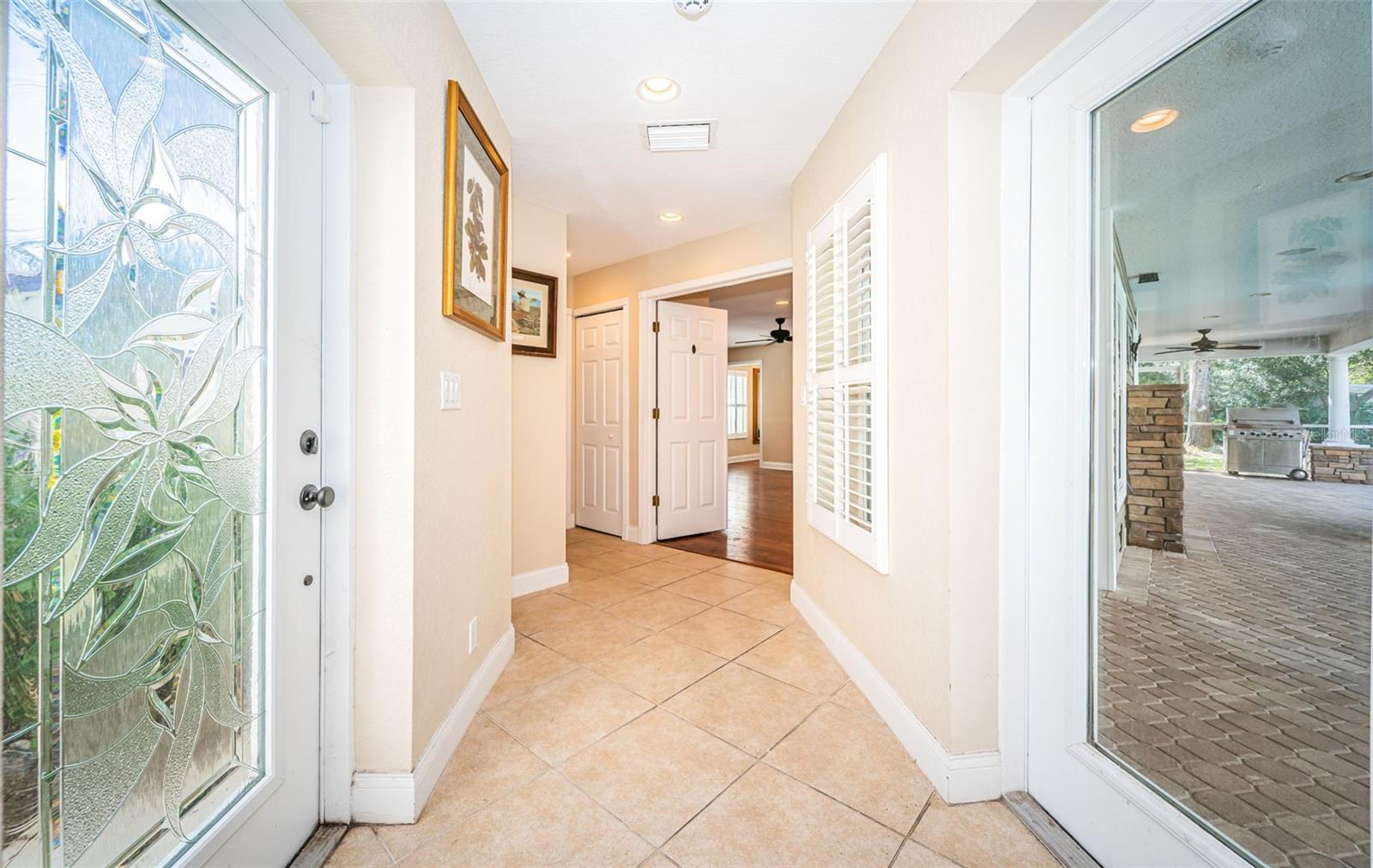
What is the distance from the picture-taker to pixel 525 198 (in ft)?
9.72

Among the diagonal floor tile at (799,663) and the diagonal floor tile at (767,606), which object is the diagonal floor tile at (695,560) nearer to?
the diagonal floor tile at (767,606)

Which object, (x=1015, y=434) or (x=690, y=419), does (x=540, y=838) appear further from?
(x=690, y=419)

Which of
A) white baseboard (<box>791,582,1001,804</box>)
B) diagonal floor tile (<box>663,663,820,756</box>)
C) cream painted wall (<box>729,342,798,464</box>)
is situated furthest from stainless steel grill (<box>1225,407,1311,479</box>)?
cream painted wall (<box>729,342,798,464</box>)

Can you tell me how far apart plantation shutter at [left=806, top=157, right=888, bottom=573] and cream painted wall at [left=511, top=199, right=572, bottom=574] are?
1565mm

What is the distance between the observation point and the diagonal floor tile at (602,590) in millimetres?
2922

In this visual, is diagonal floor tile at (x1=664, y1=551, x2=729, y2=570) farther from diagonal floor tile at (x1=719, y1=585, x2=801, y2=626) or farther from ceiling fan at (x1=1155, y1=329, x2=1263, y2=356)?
ceiling fan at (x1=1155, y1=329, x2=1263, y2=356)

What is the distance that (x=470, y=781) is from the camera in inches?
57.2

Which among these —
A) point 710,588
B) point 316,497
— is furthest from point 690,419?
point 316,497

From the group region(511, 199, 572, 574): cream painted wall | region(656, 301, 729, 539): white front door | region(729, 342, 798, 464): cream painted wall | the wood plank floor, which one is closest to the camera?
region(511, 199, 572, 574): cream painted wall

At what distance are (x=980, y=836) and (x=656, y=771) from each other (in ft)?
2.76

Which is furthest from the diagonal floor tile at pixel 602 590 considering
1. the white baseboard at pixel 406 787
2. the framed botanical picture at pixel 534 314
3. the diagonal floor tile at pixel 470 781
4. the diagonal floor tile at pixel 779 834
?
the diagonal floor tile at pixel 779 834

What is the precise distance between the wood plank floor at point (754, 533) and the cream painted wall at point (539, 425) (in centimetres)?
126

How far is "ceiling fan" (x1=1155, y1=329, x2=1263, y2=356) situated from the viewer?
98 cm

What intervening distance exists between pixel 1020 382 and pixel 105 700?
6.49 feet
